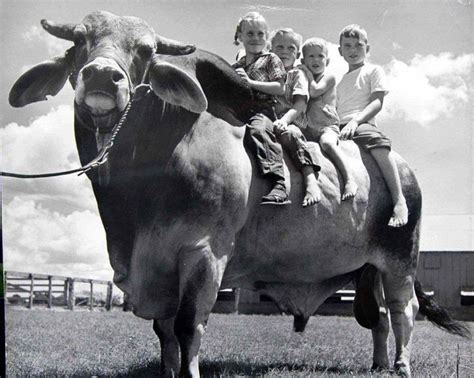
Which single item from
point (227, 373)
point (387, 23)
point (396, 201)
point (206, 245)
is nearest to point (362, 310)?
point (396, 201)

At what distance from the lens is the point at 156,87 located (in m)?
4.73

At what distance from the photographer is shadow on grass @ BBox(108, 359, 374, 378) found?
17.3 feet

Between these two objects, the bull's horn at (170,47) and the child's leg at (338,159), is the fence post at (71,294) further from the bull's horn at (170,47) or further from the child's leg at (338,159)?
the bull's horn at (170,47)

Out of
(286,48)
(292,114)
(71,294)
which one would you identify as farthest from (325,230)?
(71,294)

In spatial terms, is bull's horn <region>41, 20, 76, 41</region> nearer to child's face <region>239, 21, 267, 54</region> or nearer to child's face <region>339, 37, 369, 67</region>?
child's face <region>239, 21, 267, 54</region>

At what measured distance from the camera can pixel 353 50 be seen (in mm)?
5949

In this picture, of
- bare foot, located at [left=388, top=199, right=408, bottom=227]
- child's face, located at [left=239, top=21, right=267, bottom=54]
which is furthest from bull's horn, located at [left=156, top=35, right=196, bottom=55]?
bare foot, located at [left=388, top=199, right=408, bottom=227]

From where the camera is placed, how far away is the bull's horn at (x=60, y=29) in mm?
4629

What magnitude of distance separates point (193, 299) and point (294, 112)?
5.49 feet

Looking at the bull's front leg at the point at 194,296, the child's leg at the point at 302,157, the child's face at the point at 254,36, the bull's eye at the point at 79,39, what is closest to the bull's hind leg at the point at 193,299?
the bull's front leg at the point at 194,296

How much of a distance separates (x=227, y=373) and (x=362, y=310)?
1.43 meters

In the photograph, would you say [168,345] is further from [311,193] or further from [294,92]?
[294,92]

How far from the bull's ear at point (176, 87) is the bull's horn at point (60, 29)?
1.76 ft

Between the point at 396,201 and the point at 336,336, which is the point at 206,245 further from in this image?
the point at 336,336
